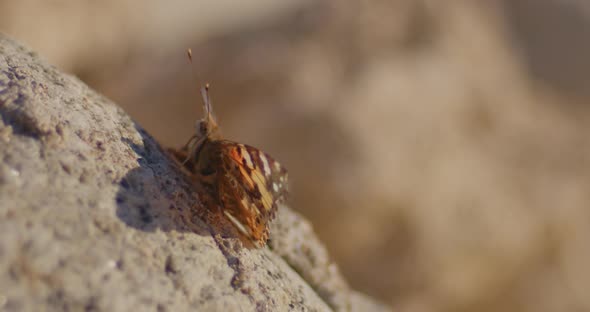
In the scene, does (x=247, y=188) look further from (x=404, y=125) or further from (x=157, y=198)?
(x=404, y=125)

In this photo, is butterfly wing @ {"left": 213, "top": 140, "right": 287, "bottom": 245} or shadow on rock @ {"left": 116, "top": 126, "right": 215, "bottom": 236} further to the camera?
butterfly wing @ {"left": 213, "top": 140, "right": 287, "bottom": 245}

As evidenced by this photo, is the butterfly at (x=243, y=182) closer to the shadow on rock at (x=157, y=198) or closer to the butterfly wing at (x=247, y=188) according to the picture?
the butterfly wing at (x=247, y=188)

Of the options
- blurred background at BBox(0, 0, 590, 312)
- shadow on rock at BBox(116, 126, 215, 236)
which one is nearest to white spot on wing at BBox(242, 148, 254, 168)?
shadow on rock at BBox(116, 126, 215, 236)

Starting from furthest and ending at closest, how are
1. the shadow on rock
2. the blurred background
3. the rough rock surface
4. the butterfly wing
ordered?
the blurred background < the butterfly wing < the shadow on rock < the rough rock surface

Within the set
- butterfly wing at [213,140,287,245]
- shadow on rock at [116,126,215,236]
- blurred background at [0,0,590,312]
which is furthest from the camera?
blurred background at [0,0,590,312]

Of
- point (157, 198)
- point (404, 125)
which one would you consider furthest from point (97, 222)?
point (404, 125)

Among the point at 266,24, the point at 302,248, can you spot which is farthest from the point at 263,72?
the point at 302,248

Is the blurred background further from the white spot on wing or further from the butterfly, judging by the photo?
the white spot on wing

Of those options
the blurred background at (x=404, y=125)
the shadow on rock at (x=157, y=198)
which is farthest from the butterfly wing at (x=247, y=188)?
the blurred background at (x=404, y=125)
